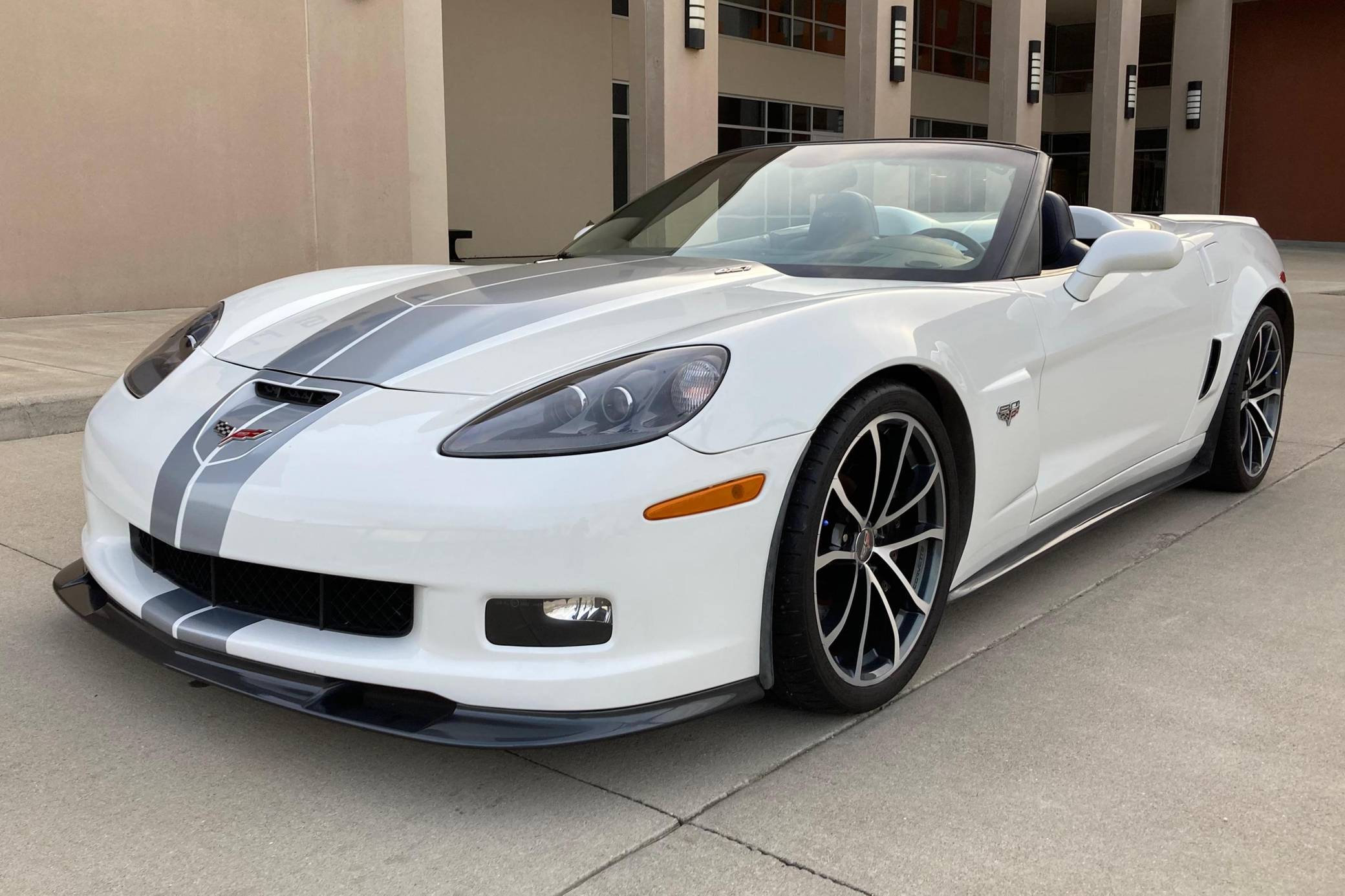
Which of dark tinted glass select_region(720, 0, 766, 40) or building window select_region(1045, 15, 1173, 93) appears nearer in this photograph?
dark tinted glass select_region(720, 0, 766, 40)

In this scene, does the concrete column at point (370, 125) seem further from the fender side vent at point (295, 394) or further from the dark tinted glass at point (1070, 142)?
the dark tinted glass at point (1070, 142)

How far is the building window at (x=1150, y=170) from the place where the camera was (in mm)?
29216

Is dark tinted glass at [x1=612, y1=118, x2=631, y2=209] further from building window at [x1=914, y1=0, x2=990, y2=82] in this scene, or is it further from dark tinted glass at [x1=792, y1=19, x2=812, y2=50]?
building window at [x1=914, y1=0, x2=990, y2=82]

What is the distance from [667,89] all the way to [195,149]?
4.34 meters

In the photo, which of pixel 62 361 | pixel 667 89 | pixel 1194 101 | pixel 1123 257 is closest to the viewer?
pixel 1123 257

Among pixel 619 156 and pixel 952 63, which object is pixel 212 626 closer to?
pixel 619 156

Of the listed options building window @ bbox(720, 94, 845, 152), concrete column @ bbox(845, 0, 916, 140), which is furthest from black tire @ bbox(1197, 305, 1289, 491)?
building window @ bbox(720, 94, 845, 152)

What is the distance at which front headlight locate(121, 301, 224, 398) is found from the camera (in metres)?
2.76

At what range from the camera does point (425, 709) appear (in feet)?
6.86

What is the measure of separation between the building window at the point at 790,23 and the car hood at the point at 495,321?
19332 mm

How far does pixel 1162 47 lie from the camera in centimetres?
2853

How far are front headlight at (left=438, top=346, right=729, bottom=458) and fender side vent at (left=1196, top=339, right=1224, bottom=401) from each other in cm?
235

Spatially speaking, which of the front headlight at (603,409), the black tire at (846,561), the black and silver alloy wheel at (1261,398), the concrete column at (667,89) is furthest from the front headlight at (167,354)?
the concrete column at (667,89)

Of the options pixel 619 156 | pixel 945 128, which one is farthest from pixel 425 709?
pixel 945 128
